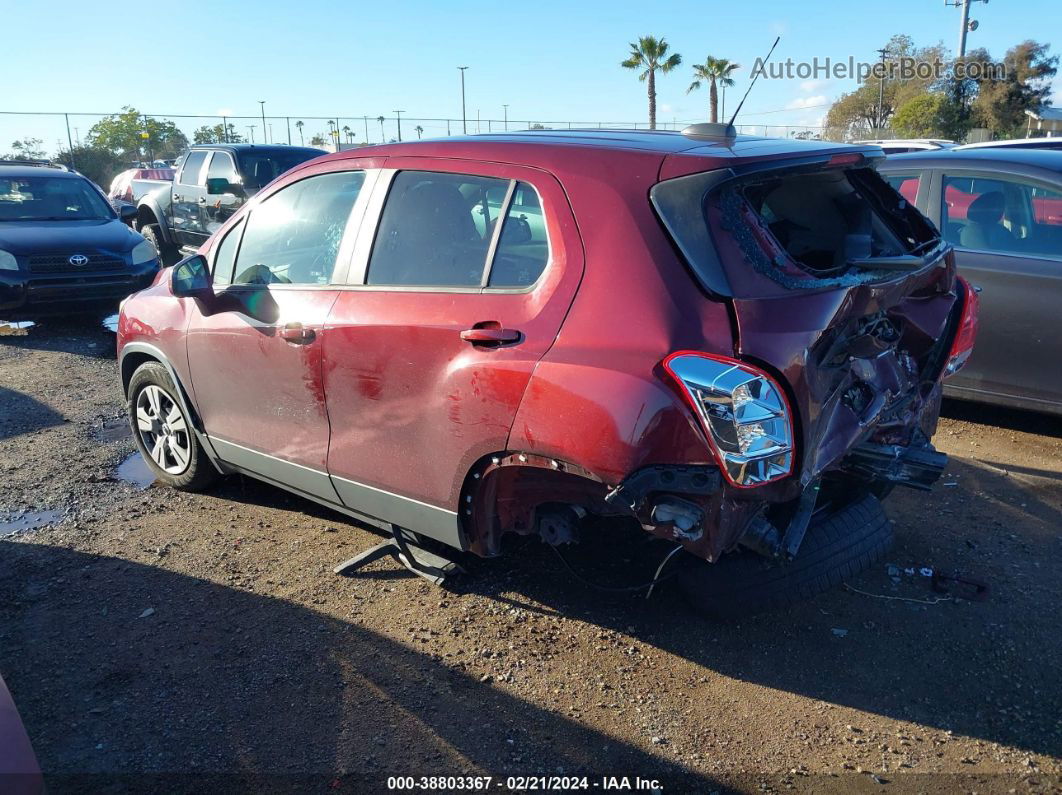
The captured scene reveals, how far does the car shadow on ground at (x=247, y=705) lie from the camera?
270 cm

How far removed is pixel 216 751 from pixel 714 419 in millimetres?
1964

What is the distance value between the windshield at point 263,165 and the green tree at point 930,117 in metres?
37.5

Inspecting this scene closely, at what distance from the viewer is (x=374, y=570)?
3.95 meters

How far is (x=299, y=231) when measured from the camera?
13.0 feet

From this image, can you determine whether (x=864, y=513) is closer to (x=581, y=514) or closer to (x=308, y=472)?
(x=581, y=514)

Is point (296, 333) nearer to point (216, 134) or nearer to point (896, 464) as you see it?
point (896, 464)

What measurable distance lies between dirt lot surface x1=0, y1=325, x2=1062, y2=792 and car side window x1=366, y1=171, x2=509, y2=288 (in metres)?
1.42

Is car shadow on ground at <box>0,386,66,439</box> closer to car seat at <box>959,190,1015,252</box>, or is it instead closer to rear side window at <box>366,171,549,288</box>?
rear side window at <box>366,171,549,288</box>

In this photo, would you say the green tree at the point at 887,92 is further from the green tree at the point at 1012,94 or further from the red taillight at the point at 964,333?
the red taillight at the point at 964,333

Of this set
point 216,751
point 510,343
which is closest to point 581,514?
point 510,343

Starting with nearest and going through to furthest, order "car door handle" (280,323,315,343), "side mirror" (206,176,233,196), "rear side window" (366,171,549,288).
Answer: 1. "rear side window" (366,171,549,288)
2. "car door handle" (280,323,315,343)
3. "side mirror" (206,176,233,196)

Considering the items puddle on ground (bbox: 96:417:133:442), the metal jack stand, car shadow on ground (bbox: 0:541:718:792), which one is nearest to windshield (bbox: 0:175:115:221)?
puddle on ground (bbox: 96:417:133:442)

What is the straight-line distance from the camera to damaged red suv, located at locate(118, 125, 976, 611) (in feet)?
8.75

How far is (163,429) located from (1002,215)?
5390 millimetres
